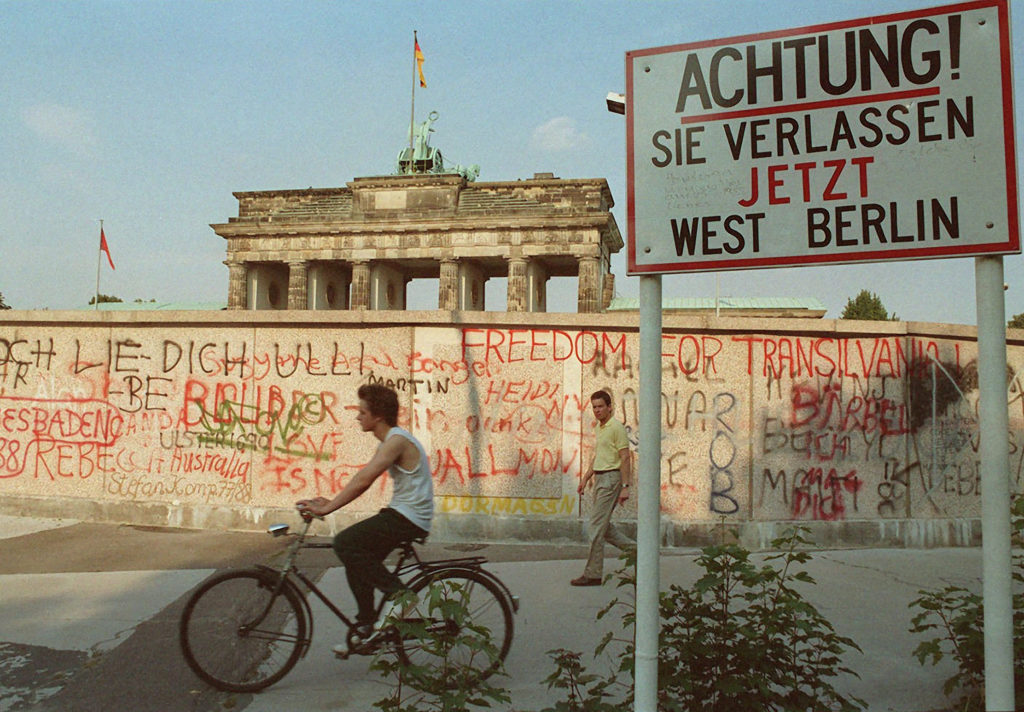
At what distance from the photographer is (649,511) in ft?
8.31

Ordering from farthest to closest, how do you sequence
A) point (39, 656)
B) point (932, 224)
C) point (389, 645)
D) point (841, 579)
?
1. point (841, 579)
2. point (39, 656)
3. point (389, 645)
4. point (932, 224)

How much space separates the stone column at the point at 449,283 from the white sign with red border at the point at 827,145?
43.4 m

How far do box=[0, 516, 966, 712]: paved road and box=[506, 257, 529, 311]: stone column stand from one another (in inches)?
1491

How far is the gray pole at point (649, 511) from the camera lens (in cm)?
248

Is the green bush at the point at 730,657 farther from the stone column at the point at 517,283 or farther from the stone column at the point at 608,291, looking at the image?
the stone column at the point at 608,291

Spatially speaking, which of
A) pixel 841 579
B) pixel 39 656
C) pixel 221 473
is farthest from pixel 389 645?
pixel 221 473

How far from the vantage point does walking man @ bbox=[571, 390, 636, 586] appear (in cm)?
612

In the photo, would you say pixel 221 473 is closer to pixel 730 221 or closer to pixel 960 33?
pixel 730 221

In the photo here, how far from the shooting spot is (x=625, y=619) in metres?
3.12

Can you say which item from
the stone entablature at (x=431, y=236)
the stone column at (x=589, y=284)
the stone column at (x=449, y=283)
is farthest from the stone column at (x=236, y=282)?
the stone column at (x=589, y=284)

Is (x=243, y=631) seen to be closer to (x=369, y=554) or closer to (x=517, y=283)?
(x=369, y=554)

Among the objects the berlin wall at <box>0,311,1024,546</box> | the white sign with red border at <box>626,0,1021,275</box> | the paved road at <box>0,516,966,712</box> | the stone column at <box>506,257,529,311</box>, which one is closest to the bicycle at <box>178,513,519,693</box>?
the paved road at <box>0,516,966,712</box>

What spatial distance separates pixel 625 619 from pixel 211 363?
654 centimetres

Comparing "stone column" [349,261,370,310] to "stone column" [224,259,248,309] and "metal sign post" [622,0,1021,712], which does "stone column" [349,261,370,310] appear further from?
"metal sign post" [622,0,1021,712]
